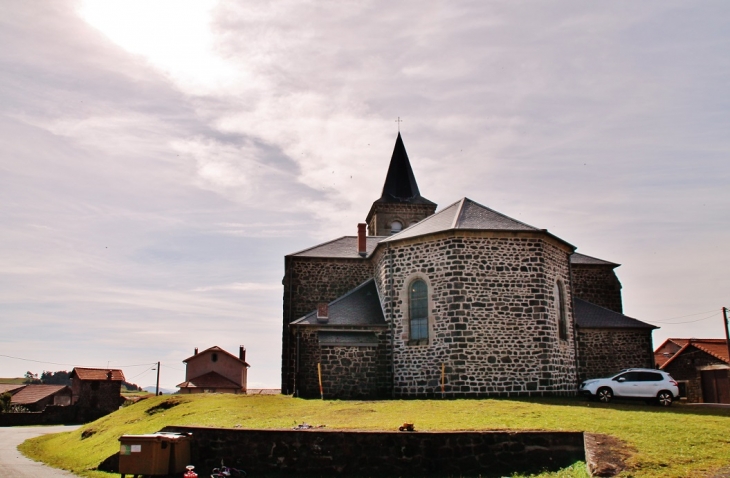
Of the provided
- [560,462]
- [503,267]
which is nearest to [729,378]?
[503,267]

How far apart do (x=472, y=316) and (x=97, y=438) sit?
47.9 ft

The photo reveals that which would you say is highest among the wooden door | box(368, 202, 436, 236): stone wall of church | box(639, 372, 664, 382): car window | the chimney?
box(368, 202, 436, 236): stone wall of church

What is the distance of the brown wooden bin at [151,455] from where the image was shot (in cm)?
1293

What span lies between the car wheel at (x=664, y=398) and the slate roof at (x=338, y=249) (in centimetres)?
1436

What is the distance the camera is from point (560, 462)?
40.1 feet

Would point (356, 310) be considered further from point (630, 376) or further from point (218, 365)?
point (218, 365)

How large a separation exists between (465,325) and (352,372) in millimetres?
4978

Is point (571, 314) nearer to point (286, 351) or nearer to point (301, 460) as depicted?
point (286, 351)

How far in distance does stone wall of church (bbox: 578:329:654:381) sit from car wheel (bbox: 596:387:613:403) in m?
3.76

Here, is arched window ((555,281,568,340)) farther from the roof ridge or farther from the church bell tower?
the church bell tower

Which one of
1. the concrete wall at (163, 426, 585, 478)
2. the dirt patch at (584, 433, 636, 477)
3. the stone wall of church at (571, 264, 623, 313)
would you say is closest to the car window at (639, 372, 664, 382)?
the stone wall of church at (571, 264, 623, 313)

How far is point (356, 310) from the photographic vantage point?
2583cm

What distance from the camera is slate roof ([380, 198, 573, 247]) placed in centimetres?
2312

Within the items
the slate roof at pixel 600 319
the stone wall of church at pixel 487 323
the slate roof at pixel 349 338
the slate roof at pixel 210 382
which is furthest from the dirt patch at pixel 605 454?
the slate roof at pixel 210 382
